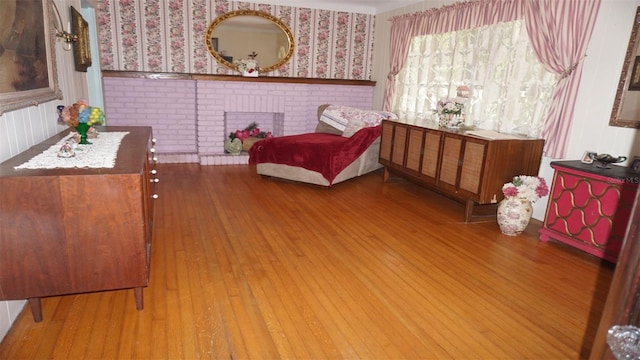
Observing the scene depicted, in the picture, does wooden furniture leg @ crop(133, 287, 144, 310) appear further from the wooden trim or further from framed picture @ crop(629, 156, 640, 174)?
the wooden trim

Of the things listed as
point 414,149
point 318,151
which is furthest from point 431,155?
point 318,151

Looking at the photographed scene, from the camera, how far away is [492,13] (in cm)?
402

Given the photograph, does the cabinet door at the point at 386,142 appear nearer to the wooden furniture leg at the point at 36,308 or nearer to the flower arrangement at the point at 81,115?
the flower arrangement at the point at 81,115

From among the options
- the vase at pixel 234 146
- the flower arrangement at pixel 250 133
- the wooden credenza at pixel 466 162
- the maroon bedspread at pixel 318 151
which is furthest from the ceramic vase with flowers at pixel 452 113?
the vase at pixel 234 146

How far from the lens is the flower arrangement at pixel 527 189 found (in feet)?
10.9

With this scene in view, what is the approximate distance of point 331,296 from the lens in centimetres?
229

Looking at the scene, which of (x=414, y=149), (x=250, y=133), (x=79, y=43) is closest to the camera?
(x=79, y=43)

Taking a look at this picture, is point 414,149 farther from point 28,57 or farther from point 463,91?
point 28,57

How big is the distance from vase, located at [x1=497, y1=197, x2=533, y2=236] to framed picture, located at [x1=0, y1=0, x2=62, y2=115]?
3.43 metres

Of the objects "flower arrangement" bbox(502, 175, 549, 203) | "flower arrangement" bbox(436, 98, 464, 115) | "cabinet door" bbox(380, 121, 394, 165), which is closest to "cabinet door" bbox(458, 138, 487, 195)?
A: "flower arrangement" bbox(502, 175, 549, 203)

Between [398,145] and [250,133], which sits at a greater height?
[398,145]

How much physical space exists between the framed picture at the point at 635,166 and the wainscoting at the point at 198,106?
13.9ft

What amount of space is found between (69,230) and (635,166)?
347 cm

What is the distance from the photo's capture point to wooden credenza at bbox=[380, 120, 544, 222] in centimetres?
345
